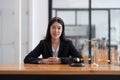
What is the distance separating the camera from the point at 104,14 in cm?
623

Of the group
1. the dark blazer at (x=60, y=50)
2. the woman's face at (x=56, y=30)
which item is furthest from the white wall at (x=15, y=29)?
the woman's face at (x=56, y=30)

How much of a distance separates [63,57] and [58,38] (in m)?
0.29

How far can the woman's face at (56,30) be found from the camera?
106 inches

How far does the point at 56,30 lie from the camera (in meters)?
2.67

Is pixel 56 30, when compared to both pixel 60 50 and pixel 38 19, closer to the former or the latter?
pixel 60 50

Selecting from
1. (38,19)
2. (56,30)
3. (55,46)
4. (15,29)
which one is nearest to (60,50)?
(55,46)

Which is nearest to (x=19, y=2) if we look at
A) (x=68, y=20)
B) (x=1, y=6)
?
(x=1, y=6)

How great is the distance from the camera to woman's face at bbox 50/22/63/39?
269cm

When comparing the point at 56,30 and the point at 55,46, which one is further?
the point at 55,46

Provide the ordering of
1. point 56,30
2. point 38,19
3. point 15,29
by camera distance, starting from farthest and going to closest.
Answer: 1. point 38,19
2. point 15,29
3. point 56,30

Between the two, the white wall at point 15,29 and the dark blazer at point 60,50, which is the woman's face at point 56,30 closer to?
the dark blazer at point 60,50

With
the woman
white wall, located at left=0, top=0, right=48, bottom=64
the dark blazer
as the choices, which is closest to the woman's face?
the woman

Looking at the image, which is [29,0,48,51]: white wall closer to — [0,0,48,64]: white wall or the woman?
[0,0,48,64]: white wall

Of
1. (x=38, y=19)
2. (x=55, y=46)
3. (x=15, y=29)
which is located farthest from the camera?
(x=38, y=19)
